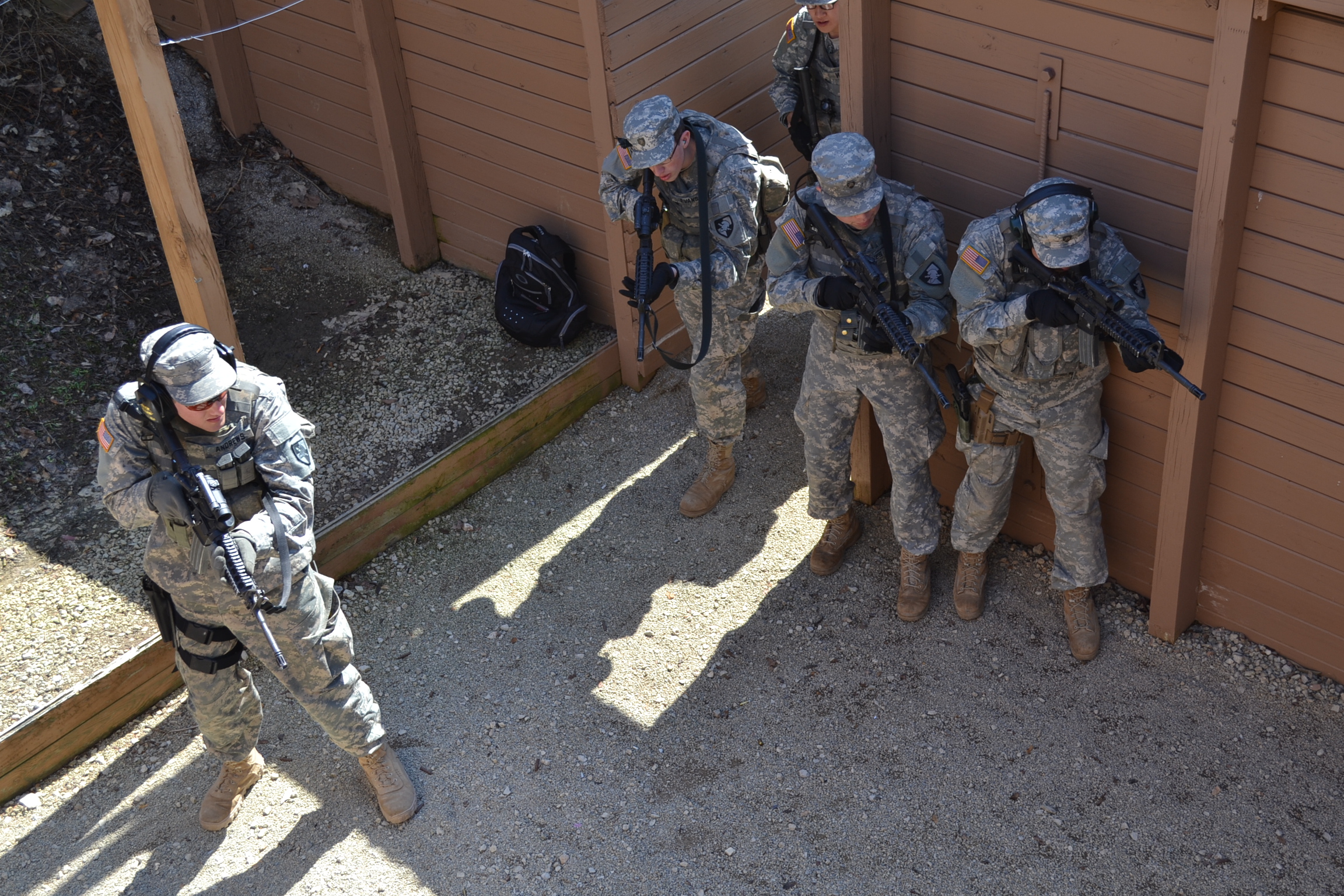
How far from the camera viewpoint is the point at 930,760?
4.61 metres

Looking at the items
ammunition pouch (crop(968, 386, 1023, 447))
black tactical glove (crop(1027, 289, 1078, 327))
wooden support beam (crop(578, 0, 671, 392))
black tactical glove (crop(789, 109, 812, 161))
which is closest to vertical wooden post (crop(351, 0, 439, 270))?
wooden support beam (crop(578, 0, 671, 392))

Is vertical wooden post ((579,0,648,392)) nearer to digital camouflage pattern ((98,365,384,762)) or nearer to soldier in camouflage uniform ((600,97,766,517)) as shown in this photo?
soldier in camouflage uniform ((600,97,766,517))

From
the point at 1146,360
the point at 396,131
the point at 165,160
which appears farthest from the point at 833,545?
the point at 396,131

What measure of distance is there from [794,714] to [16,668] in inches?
132

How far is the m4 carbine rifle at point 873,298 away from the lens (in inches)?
173

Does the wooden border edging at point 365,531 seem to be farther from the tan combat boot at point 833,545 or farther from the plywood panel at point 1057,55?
the plywood panel at point 1057,55

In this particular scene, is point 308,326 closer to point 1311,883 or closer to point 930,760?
point 930,760

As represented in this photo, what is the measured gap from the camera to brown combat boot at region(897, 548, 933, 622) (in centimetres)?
518

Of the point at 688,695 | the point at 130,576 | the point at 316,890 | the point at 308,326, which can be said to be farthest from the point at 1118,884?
the point at 308,326

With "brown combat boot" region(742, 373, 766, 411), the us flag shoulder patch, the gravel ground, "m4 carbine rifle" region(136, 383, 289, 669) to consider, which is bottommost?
the gravel ground

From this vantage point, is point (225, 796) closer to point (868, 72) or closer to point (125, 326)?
point (125, 326)

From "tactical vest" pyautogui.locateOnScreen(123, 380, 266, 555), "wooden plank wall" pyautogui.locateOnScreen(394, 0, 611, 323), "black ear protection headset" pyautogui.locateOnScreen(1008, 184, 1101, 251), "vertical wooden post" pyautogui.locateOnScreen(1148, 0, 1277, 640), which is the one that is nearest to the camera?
"vertical wooden post" pyautogui.locateOnScreen(1148, 0, 1277, 640)

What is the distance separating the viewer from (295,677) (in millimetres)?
4285

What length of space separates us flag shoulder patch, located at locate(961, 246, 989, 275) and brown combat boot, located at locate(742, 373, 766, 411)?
7.16 ft
